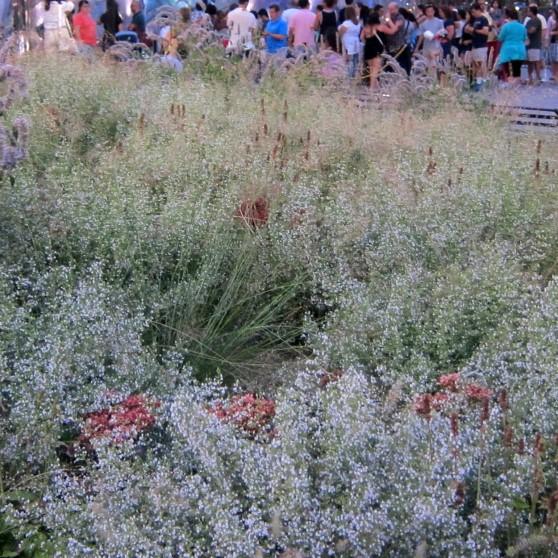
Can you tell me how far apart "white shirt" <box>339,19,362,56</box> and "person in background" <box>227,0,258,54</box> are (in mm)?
1550

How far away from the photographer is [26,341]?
12.2 feet

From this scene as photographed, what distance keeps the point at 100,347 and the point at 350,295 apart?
1169mm

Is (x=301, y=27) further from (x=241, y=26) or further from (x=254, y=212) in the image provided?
(x=254, y=212)

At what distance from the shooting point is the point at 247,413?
333 cm

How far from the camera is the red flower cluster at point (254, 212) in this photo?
527 centimetres

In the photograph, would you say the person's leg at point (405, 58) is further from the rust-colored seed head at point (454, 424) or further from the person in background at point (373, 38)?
the rust-colored seed head at point (454, 424)

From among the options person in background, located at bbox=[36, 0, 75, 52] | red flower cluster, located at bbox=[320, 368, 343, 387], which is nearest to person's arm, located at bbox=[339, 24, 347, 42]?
person in background, located at bbox=[36, 0, 75, 52]

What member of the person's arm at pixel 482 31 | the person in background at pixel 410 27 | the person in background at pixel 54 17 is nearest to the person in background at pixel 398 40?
the person in background at pixel 410 27

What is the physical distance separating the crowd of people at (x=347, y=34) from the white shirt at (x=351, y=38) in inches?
0.6

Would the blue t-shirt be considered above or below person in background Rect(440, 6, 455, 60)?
above

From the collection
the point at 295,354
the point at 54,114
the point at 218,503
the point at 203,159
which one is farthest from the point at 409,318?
the point at 54,114

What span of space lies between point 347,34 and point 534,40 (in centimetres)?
574

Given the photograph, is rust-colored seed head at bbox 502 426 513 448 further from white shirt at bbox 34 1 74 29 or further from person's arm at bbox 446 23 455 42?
person's arm at bbox 446 23 455 42

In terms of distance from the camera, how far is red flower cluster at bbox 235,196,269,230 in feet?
17.3
